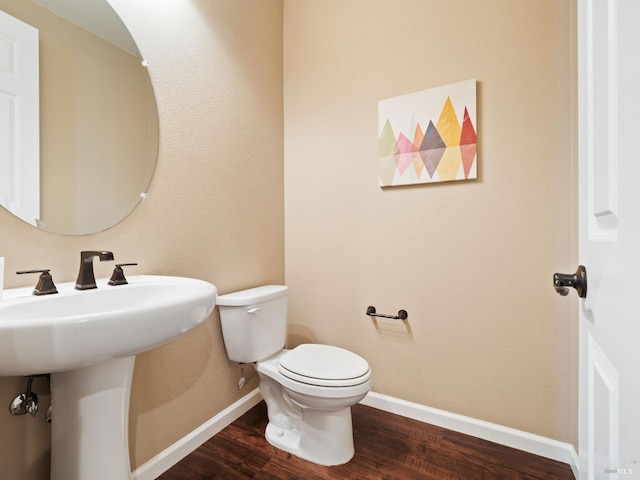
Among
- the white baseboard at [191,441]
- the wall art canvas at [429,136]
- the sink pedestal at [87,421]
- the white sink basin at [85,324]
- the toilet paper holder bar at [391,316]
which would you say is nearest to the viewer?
the white sink basin at [85,324]

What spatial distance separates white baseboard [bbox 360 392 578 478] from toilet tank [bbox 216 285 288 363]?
2.42 ft

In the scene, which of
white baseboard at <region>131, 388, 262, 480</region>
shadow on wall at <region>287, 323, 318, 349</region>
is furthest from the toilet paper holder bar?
white baseboard at <region>131, 388, 262, 480</region>

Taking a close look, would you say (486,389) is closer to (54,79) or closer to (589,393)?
(589,393)

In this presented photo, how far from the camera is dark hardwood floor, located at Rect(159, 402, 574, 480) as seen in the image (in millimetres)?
1259

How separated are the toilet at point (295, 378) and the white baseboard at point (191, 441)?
224 millimetres

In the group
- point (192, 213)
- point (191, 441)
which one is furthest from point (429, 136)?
point (191, 441)

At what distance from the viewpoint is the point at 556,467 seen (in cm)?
130

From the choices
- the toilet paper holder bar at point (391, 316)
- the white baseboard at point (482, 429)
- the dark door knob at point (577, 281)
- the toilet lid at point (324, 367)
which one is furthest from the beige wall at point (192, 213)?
the dark door knob at point (577, 281)

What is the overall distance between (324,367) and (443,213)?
981 mm

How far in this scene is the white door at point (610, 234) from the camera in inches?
14.2

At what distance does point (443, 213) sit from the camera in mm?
1565

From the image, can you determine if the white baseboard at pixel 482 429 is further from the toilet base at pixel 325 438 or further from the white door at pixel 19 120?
the white door at pixel 19 120

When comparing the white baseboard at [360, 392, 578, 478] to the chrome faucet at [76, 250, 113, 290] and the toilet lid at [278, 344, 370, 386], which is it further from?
the chrome faucet at [76, 250, 113, 290]

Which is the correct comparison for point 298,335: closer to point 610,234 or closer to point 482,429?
point 482,429
